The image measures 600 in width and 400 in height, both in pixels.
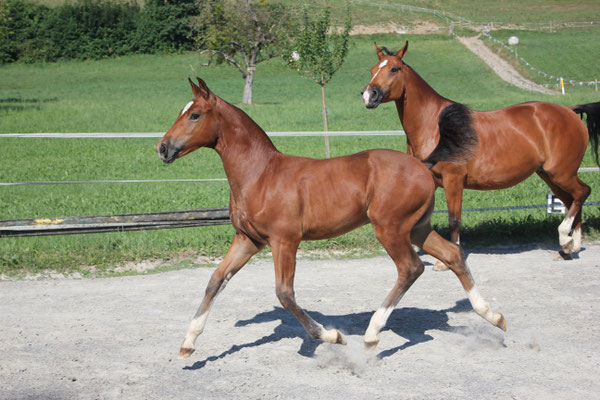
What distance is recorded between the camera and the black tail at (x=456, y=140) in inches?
214

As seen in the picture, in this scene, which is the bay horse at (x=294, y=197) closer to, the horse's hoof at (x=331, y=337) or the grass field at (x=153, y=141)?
the horse's hoof at (x=331, y=337)

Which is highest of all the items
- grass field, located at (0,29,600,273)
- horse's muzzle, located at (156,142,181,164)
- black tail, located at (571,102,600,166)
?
horse's muzzle, located at (156,142,181,164)

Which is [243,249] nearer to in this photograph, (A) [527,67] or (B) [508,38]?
(A) [527,67]

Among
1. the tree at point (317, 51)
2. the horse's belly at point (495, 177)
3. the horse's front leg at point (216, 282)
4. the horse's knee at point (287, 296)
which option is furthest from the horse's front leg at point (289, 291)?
the tree at point (317, 51)

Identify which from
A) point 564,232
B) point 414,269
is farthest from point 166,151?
point 564,232

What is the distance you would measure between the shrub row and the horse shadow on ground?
58156mm

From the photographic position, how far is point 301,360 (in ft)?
16.5

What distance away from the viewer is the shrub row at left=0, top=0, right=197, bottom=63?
61250 millimetres

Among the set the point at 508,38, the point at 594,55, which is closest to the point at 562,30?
the point at 508,38

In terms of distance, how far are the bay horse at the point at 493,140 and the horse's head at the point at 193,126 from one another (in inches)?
96.9

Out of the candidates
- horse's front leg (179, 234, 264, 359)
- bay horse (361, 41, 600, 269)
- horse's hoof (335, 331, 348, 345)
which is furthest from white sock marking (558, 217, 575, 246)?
horse's front leg (179, 234, 264, 359)

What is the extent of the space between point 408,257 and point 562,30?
6129 centimetres

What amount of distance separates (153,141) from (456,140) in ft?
69.6

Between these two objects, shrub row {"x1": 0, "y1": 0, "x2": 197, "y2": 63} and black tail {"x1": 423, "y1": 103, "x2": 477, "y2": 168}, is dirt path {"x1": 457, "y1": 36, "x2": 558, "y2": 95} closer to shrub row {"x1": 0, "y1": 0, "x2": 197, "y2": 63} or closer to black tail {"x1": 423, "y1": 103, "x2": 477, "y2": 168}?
shrub row {"x1": 0, "y1": 0, "x2": 197, "y2": 63}
